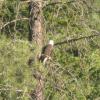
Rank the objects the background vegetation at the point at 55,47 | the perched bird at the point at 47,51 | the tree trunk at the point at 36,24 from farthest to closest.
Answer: the tree trunk at the point at 36,24 < the perched bird at the point at 47,51 < the background vegetation at the point at 55,47

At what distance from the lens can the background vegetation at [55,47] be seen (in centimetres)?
527

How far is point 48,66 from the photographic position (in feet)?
18.5

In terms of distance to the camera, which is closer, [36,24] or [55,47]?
[36,24]

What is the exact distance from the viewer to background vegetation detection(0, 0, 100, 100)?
527 centimetres

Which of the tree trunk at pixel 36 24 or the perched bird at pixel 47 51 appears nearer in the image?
the perched bird at pixel 47 51

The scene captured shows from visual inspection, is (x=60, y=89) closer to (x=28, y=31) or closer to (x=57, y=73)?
(x=57, y=73)

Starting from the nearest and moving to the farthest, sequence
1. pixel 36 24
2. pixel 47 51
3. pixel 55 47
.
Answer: pixel 47 51, pixel 36 24, pixel 55 47

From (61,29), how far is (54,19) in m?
0.31

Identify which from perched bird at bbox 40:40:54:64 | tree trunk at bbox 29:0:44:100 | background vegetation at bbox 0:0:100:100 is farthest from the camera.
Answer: tree trunk at bbox 29:0:44:100

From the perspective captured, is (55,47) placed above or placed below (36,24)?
below

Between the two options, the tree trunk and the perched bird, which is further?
the tree trunk

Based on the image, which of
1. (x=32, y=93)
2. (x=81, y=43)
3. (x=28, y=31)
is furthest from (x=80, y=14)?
(x=32, y=93)

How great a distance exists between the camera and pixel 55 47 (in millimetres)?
6141

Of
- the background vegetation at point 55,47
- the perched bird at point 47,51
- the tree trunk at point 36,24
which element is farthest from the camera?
the tree trunk at point 36,24
